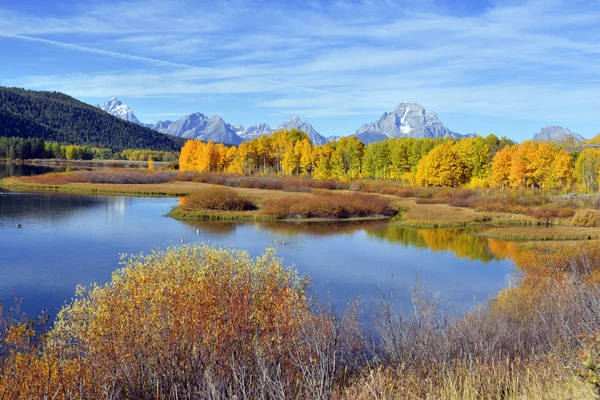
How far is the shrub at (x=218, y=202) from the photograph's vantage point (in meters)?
57.4

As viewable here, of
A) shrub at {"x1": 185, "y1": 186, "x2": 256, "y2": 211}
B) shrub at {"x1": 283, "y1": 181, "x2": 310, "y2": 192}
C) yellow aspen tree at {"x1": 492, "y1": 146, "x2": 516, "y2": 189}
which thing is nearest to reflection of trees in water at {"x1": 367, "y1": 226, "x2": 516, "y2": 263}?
shrub at {"x1": 185, "y1": 186, "x2": 256, "y2": 211}

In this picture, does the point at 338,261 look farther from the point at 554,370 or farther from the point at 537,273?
the point at 554,370

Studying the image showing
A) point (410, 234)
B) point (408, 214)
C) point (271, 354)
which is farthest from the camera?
point (408, 214)

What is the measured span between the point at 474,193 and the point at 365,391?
74331 millimetres

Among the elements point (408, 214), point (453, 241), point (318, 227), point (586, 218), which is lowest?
point (453, 241)

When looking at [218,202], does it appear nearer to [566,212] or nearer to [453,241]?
[453,241]

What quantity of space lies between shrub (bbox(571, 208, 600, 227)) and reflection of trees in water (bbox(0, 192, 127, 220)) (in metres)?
48.6

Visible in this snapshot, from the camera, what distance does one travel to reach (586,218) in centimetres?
5431

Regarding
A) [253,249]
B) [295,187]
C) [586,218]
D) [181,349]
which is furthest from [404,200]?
[181,349]

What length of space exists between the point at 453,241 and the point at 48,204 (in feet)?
143

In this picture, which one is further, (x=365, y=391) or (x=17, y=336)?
(x=17, y=336)

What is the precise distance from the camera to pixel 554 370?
9312 millimetres

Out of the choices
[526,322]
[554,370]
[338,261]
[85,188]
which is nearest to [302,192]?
[85,188]

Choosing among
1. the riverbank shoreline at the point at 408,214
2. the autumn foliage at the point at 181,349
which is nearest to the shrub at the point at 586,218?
the riverbank shoreline at the point at 408,214
